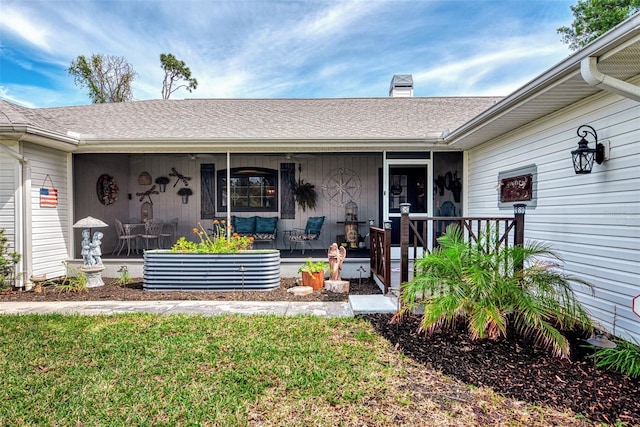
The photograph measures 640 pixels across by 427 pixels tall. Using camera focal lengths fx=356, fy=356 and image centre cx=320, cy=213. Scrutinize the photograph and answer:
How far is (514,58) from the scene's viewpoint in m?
13.6

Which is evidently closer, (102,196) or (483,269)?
(483,269)

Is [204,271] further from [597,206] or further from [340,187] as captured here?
[597,206]

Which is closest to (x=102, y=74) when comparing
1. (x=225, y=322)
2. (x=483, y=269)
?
(x=225, y=322)

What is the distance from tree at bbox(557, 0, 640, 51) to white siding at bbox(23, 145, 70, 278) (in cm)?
1814

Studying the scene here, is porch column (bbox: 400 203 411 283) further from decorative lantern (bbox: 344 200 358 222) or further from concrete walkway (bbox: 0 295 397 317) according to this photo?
decorative lantern (bbox: 344 200 358 222)

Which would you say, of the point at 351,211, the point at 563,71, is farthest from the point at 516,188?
the point at 351,211

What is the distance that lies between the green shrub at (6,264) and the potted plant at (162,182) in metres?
3.64

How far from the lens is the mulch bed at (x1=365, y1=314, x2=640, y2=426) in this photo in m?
2.21

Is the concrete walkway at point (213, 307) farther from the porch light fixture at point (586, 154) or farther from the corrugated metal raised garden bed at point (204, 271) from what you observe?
the porch light fixture at point (586, 154)

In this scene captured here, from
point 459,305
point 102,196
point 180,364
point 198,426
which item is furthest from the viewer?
point 102,196

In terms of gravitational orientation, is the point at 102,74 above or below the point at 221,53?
above

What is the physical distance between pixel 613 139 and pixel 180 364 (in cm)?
430

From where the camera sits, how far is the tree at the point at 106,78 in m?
21.8

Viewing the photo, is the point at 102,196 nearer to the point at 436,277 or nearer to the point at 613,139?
the point at 436,277
